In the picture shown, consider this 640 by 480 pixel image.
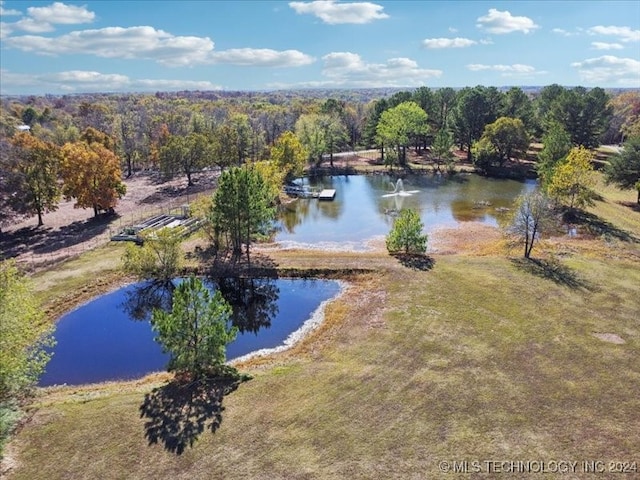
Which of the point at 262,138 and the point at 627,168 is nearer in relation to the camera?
the point at 627,168

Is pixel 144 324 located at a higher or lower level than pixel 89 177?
lower

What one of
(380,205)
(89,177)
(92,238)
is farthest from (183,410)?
(380,205)

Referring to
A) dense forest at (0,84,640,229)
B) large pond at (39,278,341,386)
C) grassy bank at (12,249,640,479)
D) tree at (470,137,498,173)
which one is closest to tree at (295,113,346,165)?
dense forest at (0,84,640,229)

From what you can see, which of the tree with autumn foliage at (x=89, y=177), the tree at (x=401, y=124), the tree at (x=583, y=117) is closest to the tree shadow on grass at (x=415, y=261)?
the tree with autumn foliage at (x=89, y=177)

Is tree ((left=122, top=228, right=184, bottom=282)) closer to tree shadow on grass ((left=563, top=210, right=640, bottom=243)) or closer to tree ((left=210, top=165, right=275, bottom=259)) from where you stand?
tree ((left=210, top=165, right=275, bottom=259))

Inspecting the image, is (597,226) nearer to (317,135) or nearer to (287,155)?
(287,155)

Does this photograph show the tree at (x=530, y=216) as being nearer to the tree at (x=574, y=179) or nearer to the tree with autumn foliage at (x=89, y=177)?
the tree at (x=574, y=179)
